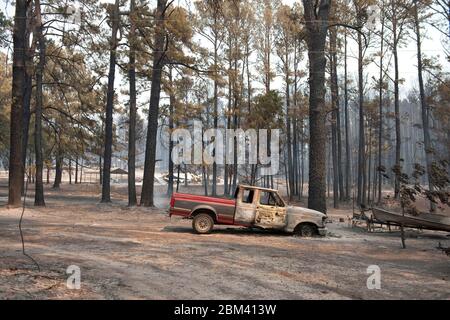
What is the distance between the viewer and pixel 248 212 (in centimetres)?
1378

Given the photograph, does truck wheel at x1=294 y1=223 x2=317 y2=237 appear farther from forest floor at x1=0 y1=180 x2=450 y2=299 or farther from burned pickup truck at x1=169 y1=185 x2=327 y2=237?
forest floor at x1=0 y1=180 x2=450 y2=299

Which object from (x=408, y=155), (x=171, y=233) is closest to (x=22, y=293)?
(x=171, y=233)

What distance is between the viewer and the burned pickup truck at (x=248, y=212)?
44.8 feet

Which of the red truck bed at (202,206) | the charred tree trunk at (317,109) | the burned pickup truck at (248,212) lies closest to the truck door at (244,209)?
the burned pickup truck at (248,212)

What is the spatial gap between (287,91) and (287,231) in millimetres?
26623

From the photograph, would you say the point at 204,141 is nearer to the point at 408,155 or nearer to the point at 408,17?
the point at 408,17

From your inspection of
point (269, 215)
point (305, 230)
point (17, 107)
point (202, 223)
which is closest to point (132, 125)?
point (17, 107)

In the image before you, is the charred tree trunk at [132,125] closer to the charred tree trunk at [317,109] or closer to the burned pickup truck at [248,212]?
the charred tree trunk at [317,109]

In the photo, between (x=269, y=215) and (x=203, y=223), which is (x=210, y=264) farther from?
(x=269, y=215)

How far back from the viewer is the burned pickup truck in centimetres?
1366

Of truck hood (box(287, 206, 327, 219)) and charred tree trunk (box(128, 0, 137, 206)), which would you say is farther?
charred tree trunk (box(128, 0, 137, 206))

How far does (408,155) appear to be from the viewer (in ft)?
362

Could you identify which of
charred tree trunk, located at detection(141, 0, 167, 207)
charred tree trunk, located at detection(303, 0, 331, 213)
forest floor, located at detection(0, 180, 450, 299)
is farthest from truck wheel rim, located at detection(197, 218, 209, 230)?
charred tree trunk, located at detection(141, 0, 167, 207)
